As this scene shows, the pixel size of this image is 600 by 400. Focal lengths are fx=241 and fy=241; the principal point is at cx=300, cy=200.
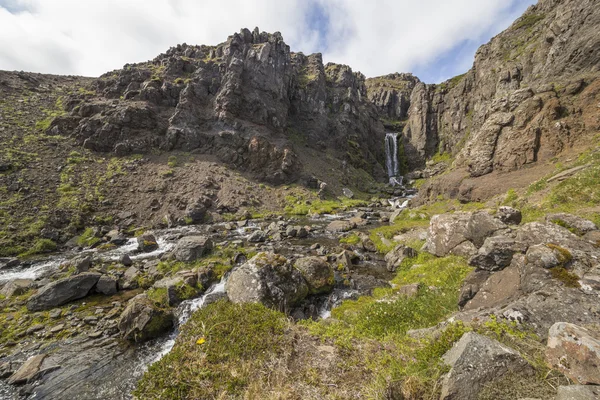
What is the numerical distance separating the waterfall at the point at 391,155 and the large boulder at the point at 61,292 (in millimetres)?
82628

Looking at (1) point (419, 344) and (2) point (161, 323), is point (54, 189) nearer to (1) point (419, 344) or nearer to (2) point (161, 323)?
(2) point (161, 323)

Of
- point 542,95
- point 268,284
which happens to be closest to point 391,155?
point 542,95

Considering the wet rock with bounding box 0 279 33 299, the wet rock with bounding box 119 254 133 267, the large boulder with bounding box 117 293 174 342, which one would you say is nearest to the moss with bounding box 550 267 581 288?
the large boulder with bounding box 117 293 174 342

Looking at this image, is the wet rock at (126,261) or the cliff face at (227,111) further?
the cliff face at (227,111)

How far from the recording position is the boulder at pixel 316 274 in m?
14.8

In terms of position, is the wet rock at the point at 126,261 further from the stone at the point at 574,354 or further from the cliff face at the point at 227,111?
the cliff face at the point at 227,111

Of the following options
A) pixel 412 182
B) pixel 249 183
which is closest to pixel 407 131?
pixel 412 182

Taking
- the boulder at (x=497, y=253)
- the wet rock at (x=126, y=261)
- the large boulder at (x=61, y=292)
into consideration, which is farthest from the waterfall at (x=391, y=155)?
the large boulder at (x=61, y=292)

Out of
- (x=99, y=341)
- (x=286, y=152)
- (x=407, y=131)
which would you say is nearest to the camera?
(x=99, y=341)

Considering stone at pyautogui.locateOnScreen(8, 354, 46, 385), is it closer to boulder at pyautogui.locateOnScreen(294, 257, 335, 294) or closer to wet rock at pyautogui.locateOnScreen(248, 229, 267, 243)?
boulder at pyautogui.locateOnScreen(294, 257, 335, 294)

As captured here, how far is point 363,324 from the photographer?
29.9 feet

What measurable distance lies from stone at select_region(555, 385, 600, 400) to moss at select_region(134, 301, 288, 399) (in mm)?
4675

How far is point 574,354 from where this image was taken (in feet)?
12.1

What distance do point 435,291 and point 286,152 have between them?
50928mm
